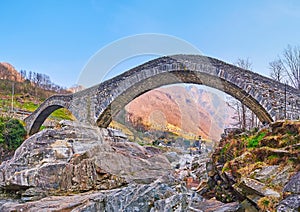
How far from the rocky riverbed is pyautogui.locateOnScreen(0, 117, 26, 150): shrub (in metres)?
11.8

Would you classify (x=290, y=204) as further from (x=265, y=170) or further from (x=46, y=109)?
(x=46, y=109)

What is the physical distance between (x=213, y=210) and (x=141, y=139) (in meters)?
20.9

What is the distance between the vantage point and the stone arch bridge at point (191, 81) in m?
12.3

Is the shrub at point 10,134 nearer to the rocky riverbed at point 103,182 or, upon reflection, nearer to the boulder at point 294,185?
the rocky riverbed at point 103,182

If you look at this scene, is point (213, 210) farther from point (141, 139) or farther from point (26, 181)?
point (141, 139)

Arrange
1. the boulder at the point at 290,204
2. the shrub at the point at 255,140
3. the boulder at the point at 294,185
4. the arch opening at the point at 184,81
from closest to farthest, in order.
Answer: the boulder at the point at 290,204
the boulder at the point at 294,185
the shrub at the point at 255,140
the arch opening at the point at 184,81

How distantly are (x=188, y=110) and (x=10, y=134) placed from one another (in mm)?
13914

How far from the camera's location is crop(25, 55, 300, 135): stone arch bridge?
40.4 feet

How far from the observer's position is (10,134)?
66.2 ft

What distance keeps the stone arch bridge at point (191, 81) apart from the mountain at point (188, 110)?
0.82 meters

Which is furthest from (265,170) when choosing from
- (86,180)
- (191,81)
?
(191,81)

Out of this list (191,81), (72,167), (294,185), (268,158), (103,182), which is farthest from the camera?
(191,81)

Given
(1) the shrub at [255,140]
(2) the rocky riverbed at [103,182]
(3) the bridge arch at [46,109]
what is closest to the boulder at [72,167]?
(2) the rocky riverbed at [103,182]

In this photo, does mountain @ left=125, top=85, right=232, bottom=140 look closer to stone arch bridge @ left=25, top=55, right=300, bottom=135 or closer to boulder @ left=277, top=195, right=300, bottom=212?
stone arch bridge @ left=25, top=55, right=300, bottom=135
